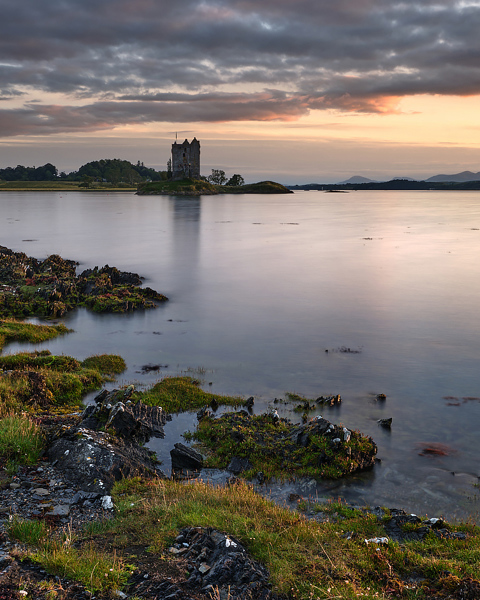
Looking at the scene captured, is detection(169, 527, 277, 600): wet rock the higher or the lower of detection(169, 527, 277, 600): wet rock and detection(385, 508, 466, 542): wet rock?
the higher

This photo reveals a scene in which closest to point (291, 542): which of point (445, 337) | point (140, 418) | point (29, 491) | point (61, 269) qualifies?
point (29, 491)

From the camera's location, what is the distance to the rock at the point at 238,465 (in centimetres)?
1559

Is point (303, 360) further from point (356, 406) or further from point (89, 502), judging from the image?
point (89, 502)

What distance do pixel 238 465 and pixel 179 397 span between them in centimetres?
570

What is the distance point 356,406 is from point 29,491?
1314 centimetres

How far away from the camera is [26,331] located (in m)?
28.8

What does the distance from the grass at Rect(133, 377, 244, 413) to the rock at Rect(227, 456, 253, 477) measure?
4396mm

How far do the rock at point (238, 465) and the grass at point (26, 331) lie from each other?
17.0 metres

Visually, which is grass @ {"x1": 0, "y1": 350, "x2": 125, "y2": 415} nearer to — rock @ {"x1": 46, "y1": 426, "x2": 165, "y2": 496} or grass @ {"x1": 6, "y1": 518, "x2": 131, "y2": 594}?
rock @ {"x1": 46, "y1": 426, "x2": 165, "y2": 496}

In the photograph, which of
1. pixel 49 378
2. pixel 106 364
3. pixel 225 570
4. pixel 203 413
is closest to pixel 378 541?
pixel 225 570

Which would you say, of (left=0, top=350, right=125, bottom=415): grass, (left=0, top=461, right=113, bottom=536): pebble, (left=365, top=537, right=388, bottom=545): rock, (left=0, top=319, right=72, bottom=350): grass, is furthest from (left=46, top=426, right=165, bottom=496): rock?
(left=0, top=319, right=72, bottom=350): grass

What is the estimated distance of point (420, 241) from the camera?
8294 cm

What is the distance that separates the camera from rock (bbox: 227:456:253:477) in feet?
51.2

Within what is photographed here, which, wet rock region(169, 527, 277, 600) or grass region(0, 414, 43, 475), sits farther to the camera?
grass region(0, 414, 43, 475)
